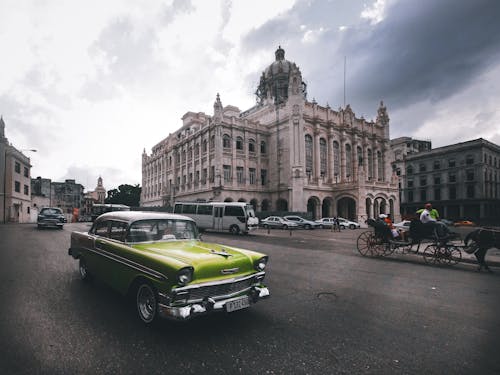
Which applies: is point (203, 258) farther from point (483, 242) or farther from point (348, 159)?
point (348, 159)

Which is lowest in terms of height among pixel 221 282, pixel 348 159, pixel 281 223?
pixel 281 223

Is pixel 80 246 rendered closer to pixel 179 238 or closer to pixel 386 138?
pixel 179 238

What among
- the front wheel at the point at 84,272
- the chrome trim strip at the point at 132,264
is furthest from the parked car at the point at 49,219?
the chrome trim strip at the point at 132,264

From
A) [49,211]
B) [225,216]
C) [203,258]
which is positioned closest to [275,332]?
[203,258]

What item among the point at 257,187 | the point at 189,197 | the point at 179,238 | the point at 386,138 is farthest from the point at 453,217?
the point at 179,238

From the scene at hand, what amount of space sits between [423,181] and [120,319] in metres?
68.0

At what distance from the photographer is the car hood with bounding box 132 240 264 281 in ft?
Answer: 12.2

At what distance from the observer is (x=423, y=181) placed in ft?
192

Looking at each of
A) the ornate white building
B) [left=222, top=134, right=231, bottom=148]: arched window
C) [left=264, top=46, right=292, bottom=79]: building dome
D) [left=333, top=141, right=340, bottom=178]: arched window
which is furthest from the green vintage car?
[left=264, top=46, right=292, bottom=79]: building dome

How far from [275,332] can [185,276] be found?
1536 millimetres

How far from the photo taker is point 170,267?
3.54 m

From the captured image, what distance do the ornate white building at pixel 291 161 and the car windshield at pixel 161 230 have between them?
30.5 meters

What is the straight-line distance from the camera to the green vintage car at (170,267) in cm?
354

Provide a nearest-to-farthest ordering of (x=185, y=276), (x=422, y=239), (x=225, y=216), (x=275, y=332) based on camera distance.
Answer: (x=185, y=276) < (x=275, y=332) < (x=422, y=239) < (x=225, y=216)
